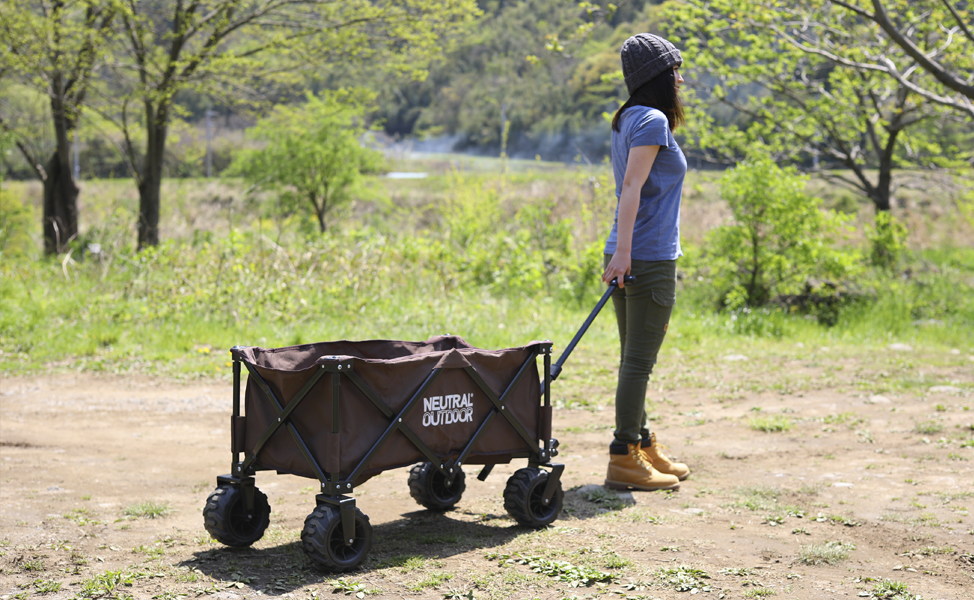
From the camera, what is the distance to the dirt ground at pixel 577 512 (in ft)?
8.80

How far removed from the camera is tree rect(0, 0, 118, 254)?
1184 cm

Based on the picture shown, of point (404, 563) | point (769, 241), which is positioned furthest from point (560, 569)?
point (769, 241)

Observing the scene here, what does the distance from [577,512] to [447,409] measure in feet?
3.00

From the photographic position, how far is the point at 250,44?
15125mm

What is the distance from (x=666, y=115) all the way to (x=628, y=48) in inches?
13.7

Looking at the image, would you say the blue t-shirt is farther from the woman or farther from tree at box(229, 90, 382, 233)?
tree at box(229, 90, 382, 233)

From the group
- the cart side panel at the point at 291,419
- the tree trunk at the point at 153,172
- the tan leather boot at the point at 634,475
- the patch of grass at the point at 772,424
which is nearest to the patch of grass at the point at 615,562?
the tan leather boot at the point at 634,475

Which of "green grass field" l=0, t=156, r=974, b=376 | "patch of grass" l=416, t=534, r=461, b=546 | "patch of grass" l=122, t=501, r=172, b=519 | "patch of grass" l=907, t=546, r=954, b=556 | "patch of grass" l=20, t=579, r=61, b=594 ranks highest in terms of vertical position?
"green grass field" l=0, t=156, r=974, b=376

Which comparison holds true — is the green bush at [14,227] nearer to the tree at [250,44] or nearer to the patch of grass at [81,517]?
the tree at [250,44]

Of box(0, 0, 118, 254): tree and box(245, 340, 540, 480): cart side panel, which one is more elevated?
box(0, 0, 118, 254): tree

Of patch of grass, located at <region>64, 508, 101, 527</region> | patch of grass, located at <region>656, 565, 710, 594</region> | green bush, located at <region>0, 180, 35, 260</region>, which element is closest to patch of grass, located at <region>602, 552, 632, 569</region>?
patch of grass, located at <region>656, 565, 710, 594</region>

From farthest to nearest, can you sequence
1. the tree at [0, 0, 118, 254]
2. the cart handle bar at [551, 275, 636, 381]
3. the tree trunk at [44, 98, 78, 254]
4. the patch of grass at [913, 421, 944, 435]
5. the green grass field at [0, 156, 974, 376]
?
the tree trunk at [44, 98, 78, 254], the tree at [0, 0, 118, 254], the green grass field at [0, 156, 974, 376], the patch of grass at [913, 421, 944, 435], the cart handle bar at [551, 275, 636, 381]

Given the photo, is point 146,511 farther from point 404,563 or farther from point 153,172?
point 153,172

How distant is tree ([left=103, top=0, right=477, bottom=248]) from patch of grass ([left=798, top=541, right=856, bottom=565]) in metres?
12.0
